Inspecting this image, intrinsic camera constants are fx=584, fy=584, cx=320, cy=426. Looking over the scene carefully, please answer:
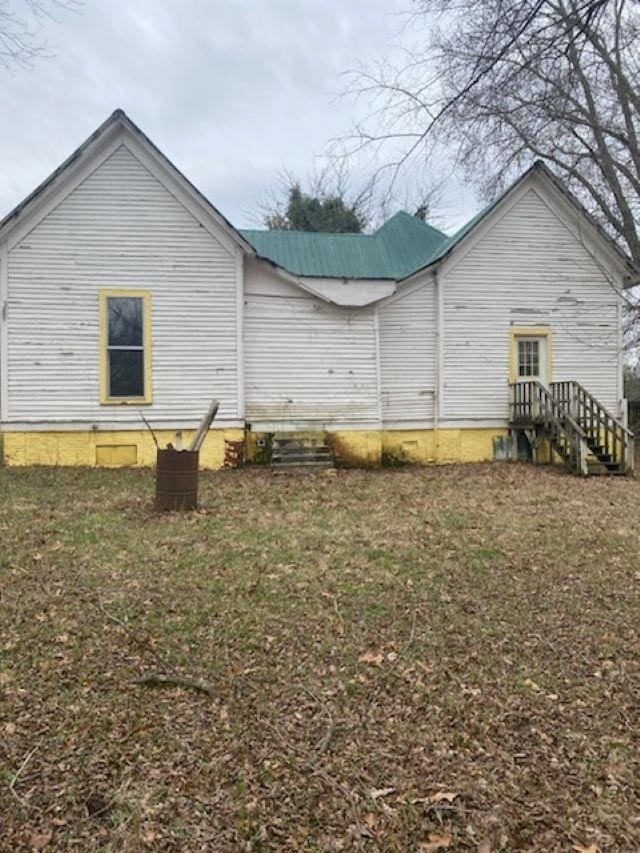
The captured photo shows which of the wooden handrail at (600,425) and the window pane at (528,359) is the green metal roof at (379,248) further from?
the wooden handrail at (600,425)

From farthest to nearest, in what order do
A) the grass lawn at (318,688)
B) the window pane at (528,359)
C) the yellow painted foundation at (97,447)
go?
the window pane at (528,359)
the yellow painted foundation at (97,447)
the grass lawn at (318,688)

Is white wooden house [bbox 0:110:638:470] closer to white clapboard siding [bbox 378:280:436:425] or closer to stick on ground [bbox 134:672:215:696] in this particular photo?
white clapboard siding [bbox 378:280:436:425]

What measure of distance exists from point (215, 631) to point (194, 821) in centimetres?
180

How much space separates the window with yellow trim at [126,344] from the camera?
11.9 metres

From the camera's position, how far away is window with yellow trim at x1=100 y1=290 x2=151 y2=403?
38.9ft

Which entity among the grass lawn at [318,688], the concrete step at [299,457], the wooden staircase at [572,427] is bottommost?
the grass lawn at [318,688]

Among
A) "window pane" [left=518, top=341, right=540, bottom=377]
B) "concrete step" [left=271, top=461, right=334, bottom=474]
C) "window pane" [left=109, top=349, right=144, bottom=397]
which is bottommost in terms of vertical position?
"concrete step" [left=271, top=461, right=334, bottom=474]

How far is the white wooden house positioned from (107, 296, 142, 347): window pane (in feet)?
0.13

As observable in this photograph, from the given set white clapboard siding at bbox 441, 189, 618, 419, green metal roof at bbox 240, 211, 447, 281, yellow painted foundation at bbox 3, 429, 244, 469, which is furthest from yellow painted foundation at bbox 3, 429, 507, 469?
green metal roof at bbox 240, 211, 447, 281

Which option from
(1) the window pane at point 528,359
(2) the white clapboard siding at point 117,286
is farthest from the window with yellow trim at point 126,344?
(1) the window pane at point 528,359

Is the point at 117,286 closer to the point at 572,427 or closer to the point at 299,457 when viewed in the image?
the point at 299,457

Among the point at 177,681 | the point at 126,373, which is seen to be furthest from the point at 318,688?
the point at 126,373

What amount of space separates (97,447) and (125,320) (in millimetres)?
2652

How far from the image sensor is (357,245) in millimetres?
15484
